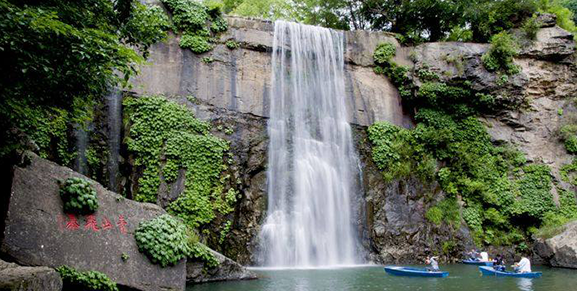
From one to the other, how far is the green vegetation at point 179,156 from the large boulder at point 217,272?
13.0 feet

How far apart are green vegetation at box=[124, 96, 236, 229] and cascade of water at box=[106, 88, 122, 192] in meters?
0.35

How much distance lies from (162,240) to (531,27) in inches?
791

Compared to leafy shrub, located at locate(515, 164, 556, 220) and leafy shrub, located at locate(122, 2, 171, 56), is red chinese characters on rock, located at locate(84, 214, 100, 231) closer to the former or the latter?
leafy shrub, located at locate(122, 2, 171, 56)

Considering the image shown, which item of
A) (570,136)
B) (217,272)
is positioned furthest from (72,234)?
(570,136)

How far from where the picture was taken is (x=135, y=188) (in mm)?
15336

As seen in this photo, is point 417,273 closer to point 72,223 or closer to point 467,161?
point 467,161

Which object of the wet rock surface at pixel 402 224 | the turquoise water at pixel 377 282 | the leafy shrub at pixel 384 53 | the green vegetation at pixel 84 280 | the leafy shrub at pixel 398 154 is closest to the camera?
the green vegetation at pixel 84 280

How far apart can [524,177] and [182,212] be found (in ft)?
49.4

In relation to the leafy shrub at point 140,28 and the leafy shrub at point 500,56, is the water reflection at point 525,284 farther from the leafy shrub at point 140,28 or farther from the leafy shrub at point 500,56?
the leafy shrub at point 500,56

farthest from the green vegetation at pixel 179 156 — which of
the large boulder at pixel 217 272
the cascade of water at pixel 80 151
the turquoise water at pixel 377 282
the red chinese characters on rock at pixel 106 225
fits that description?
the red chinese characters on rock at pixel 106 225

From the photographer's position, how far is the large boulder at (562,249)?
15.8 meters

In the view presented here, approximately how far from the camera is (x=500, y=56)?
20.8 m

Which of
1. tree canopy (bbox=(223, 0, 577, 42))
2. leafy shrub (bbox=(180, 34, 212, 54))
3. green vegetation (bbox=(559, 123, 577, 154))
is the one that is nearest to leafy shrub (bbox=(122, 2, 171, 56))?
leafy shrub (bbox=(180, 34, 212, 54))

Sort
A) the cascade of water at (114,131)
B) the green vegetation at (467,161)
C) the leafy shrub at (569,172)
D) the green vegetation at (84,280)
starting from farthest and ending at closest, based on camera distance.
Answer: the leafy shrub at (569,172) → the green vegetation at (467,161) → the cascade of water at (114,131) → the green vegetation at (84,280)
